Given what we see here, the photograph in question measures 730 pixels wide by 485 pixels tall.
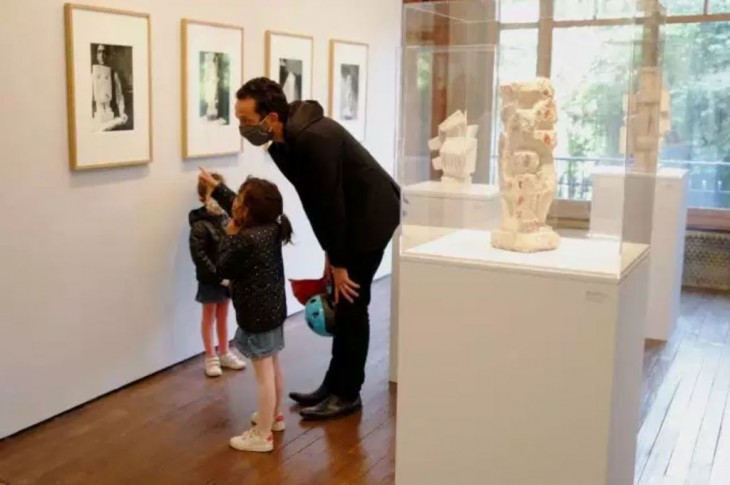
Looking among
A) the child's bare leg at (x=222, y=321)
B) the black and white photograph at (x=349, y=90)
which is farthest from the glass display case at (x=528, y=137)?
the black and white photograph at (x=349, y=90)

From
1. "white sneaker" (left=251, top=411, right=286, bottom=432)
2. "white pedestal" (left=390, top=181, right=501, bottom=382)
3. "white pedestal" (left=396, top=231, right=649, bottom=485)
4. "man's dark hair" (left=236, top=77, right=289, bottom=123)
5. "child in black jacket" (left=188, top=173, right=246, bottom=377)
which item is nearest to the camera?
"white pedestal" (left=396, top=231, right=649, bottom=485)

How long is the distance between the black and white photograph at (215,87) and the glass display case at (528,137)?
4.25 ft

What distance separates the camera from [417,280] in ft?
8.78

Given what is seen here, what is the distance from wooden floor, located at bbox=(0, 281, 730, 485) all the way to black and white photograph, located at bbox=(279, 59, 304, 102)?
1.70 metres

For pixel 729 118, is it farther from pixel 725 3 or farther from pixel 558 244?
pixel 558 244

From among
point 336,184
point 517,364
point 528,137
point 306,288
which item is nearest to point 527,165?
point 528,137

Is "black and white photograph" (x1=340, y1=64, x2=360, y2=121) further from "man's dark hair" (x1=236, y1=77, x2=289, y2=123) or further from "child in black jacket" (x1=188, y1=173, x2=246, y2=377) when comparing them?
"man's dark hair" (x1=236, y1=77, x2=289, y2=123)

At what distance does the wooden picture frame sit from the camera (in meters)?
5.98

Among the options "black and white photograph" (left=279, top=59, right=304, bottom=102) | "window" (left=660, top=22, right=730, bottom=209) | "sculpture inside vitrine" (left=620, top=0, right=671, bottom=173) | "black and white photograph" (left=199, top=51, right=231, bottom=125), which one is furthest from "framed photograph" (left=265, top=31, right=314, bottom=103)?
"window" (left=660, top=22, right=730, bottom=209)

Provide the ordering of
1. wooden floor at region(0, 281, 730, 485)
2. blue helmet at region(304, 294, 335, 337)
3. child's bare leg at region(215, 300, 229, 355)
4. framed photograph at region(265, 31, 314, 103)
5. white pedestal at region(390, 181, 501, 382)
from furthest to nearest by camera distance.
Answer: framed photograph at region(265, 31, 314, 103) → child's bare leg at region(215, 300, 229, 355) → blue helmet at region(304, 294, 335, 337) → wooden floor at region(0, 281, 730, 485) → white pedestal at region(390, 181, 501, 382)

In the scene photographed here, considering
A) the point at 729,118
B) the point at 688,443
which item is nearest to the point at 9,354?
the point at 688,443

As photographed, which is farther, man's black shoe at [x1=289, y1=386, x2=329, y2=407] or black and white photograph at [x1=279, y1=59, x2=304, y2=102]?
black and white photograph at [x1=279, y1=59, x2=304, y2=102]

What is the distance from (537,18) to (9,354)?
2.64 m

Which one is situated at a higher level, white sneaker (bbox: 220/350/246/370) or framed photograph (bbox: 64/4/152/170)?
framed photograph (bbox: 64/4/152/170)
